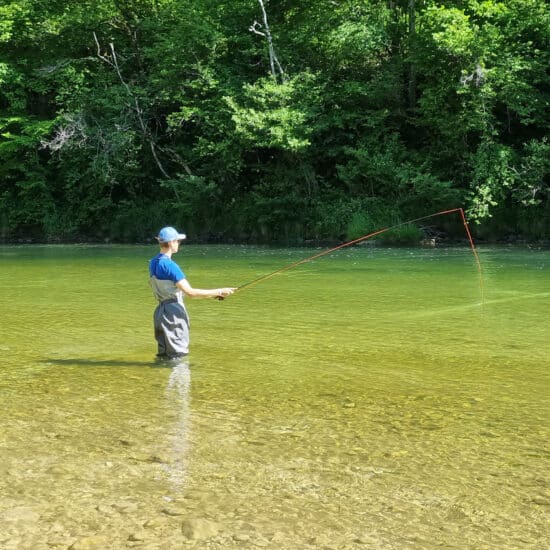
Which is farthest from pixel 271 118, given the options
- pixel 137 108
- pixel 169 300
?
pixel 169 300

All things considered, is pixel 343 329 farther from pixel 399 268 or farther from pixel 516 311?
pixel 399 268

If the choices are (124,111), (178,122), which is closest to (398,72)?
(178,122)

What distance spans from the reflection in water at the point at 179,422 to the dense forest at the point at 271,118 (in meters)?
18.6

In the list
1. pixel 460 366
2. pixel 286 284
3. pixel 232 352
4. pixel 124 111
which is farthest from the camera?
pixel 124 111

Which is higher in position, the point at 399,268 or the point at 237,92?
the point at 237,92

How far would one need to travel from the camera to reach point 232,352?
281 inches

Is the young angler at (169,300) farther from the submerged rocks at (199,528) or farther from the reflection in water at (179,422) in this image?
the submerged rocks at (199,528)

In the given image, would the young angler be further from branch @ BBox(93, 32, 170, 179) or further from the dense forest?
branch @ BBox(93, 32, 170, 179)

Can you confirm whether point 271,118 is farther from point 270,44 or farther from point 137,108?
point 137,108

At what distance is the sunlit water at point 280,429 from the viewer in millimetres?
3201

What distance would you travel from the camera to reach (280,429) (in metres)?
4.56

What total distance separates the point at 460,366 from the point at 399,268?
9.82 metres

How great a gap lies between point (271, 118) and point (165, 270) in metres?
19.7

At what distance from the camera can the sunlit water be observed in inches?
126
